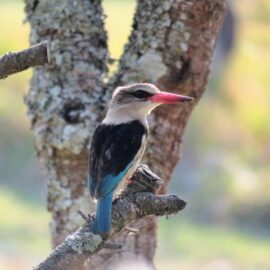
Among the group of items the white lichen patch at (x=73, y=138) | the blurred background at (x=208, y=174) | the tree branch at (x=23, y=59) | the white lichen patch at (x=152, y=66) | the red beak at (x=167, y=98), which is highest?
the blurred background at (x=208, y=174)

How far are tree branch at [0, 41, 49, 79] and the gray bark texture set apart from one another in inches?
70.3

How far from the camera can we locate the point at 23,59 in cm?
370

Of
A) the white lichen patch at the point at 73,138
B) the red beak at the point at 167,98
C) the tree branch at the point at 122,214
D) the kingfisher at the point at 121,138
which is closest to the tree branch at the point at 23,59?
the tree branch at the point at 122,214

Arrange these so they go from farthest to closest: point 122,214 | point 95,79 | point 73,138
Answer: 1. point 95,79
2. point 73,138
3. point 122,214

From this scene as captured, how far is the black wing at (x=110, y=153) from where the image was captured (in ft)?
16.5

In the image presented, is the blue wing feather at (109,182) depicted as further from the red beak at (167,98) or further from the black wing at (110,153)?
the red beak at (167,98)

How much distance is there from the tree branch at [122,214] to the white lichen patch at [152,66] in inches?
40.6

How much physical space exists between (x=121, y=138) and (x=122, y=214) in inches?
38.4

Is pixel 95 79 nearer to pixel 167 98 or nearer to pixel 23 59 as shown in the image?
pixel 167 98

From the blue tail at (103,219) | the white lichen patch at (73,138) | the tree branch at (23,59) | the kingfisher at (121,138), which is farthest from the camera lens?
the white lichen patch at (73,138)

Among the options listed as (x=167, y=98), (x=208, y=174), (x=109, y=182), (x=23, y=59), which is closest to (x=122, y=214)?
(x=109, y=182)

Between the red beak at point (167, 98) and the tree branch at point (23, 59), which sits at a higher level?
the red beak at point (167, 98)

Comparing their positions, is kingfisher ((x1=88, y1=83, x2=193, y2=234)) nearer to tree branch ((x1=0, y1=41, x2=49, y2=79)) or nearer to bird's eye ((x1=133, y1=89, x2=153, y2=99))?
bird's eye ((x1=133, y1=89, x2=153, y2=99))

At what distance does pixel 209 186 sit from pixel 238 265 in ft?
7.68
